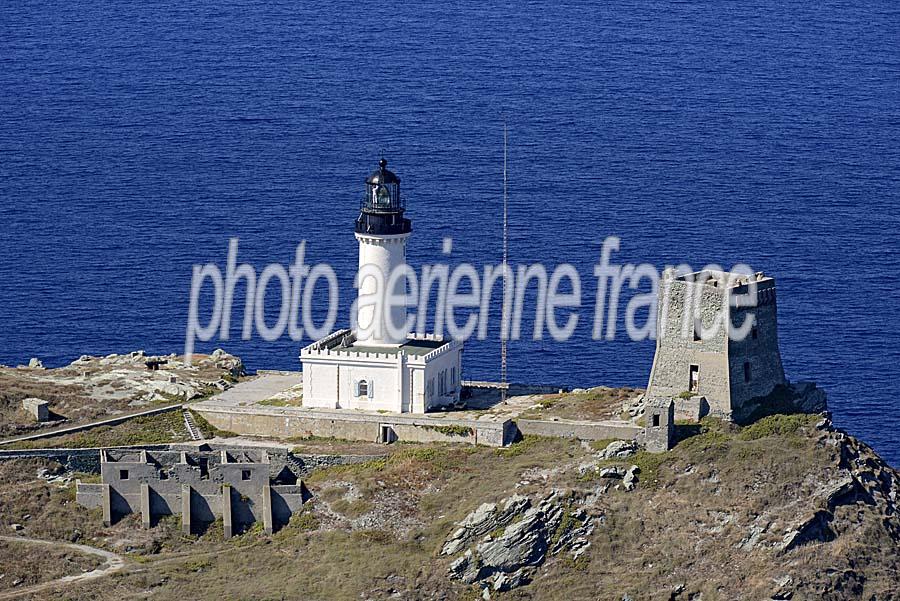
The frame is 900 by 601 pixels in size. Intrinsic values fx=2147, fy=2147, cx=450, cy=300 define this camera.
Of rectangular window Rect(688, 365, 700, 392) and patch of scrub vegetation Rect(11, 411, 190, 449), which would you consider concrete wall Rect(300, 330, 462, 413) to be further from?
rectangular window Rect(688, 365, 700, 392)

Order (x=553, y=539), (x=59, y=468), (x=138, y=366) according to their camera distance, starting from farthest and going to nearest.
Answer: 1. (x=138, y=366)
2. (x=59, y=468)
3. (x=553, y=539)

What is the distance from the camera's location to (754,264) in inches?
6004

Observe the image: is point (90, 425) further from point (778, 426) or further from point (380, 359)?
point (778, 426)

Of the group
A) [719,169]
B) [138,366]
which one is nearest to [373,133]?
[719,169]

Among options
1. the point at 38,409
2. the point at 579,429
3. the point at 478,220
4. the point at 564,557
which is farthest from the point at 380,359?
the point at 478,220

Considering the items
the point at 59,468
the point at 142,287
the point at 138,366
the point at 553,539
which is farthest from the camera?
the point at 142,287

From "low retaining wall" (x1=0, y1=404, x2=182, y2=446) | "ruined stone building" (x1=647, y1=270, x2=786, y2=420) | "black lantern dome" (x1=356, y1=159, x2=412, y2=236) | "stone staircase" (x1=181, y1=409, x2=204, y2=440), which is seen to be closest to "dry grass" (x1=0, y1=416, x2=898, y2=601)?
"ruined stone building" (x1=647, y1=270, x2=786, y2=420)

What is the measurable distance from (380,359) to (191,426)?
32.3ft

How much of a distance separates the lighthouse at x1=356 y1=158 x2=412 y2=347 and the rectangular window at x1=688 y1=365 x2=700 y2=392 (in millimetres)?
15335

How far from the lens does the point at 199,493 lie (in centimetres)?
9719

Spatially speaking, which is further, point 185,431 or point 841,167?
point 841,167

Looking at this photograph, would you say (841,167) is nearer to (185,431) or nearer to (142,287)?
(142,287)

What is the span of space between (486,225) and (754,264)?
21464 mm

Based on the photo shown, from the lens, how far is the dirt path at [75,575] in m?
92.0
